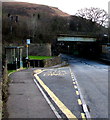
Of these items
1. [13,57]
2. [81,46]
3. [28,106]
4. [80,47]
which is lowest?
[28,106]

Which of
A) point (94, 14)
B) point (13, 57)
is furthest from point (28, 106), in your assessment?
point (94, 14)

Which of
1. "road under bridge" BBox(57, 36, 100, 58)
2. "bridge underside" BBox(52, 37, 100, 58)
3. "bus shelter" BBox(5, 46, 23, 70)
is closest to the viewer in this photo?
"bus shelter" BBox(5, 46, 23, 70)

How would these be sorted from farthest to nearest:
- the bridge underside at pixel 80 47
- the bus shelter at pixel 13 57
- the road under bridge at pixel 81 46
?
the bridge underside at pixel 80 47 < the road under bridge at pixel 81 46 < the bus shelter at pixel 13 57

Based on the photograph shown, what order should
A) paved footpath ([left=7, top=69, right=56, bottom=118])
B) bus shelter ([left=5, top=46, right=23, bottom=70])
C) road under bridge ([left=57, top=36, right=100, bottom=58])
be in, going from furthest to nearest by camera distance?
1. road under bridge ([left=57, top=36, right=100, bottom=58])
2. bus shelter ([left=5, top=46, right=23, bottom=70])
3. paved footpath ([left=7, top=69, right=56, bottom=118])

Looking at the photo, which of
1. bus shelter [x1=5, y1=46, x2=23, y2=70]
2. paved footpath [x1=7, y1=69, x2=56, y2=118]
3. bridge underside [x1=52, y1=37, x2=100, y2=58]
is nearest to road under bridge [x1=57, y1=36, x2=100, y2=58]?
bridge underside [x1=52, y1=37, x2=100, y2=58]

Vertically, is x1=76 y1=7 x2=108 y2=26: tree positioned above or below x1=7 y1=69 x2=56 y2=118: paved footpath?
above

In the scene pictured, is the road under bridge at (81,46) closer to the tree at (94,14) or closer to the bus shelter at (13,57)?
the tree at (94,14)

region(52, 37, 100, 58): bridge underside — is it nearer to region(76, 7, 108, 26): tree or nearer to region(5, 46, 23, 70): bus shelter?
region(76, 7, 108, 26): tree

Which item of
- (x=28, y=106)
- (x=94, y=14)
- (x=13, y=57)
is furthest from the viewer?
(x=94, y=14)

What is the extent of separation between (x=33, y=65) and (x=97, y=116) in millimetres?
25907

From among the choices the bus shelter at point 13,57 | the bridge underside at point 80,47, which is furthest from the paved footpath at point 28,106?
the bridge underside at point 80,47

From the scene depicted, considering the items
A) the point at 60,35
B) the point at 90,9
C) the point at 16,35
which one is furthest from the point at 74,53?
the point at 16,35

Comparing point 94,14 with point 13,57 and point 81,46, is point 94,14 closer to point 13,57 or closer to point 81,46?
point 81,46

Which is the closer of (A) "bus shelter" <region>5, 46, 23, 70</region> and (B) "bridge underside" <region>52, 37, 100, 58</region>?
(A) "bus shelter" <region>5, 46, 23, 70</region>
